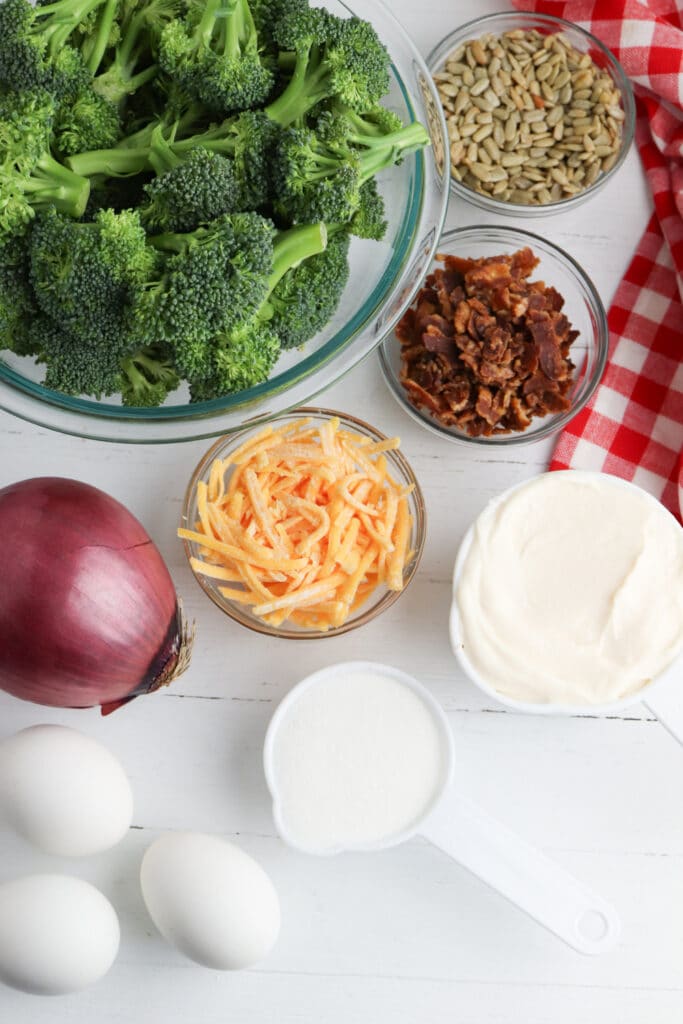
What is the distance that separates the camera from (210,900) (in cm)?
132

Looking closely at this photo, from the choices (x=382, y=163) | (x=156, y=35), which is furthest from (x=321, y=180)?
(x=156, y=35)

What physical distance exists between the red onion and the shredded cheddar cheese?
99mm

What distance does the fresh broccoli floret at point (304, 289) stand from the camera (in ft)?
3.49

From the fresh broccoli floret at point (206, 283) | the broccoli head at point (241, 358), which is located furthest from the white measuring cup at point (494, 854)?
the fresh broccoli floret at point (206, 283)

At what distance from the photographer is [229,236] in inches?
38.1

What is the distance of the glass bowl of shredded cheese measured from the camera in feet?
4.51

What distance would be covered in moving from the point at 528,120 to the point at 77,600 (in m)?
1.03

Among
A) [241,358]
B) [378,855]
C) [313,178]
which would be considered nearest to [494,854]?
[378,855]

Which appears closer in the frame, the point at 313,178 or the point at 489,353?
the point at 313,178

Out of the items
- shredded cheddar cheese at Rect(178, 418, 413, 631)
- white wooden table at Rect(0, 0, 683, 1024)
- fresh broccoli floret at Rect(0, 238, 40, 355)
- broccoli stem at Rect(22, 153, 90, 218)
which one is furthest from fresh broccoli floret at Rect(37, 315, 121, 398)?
white wooden table at Rect(0, 0, 683, 1024)

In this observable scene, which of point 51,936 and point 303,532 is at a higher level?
point 303,532

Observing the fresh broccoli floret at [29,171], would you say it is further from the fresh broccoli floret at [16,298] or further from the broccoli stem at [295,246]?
the broccoli stem at [295,246]

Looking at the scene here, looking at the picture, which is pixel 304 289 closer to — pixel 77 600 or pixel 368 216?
pixel 368 216

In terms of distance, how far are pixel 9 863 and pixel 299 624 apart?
0.58 m
